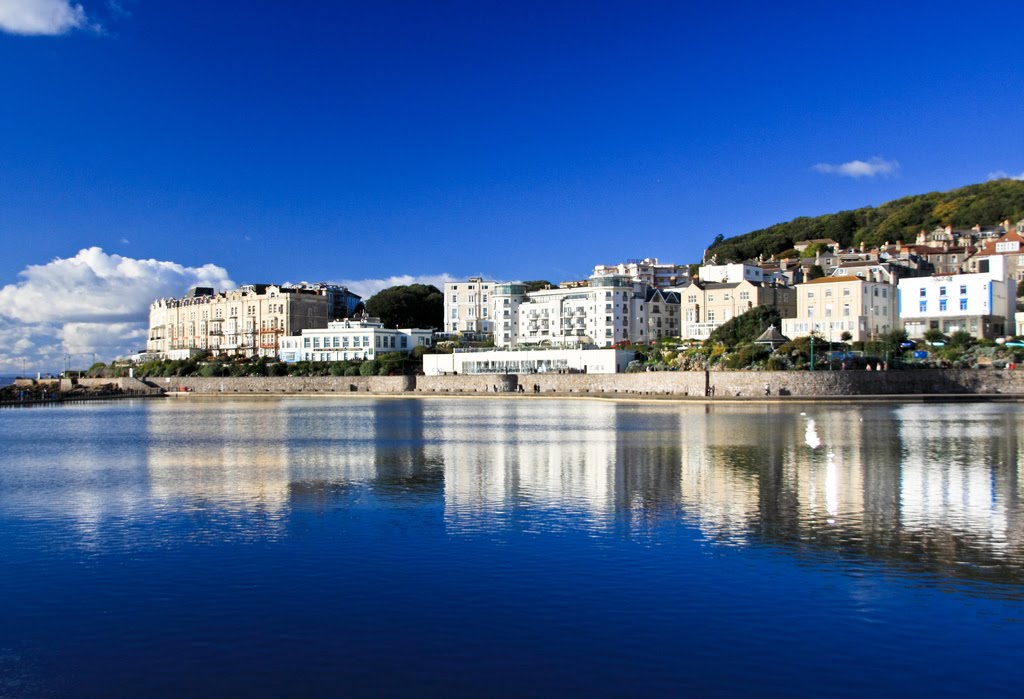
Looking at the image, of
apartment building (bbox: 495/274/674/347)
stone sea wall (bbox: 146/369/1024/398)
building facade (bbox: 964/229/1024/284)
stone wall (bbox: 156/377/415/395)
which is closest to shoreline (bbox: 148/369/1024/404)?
stone sea wall (bbox: 146/369/1024/398)

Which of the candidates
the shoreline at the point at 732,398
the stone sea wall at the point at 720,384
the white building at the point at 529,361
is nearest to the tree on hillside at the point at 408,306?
the white building at the point at 529,361

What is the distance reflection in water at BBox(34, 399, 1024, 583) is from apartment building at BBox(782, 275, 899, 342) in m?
27.0

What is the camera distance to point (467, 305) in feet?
368

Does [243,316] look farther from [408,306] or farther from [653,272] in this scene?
[653,272]

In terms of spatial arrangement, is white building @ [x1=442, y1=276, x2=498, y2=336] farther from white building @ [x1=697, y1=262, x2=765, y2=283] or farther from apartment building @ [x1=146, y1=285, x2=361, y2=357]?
white building @ [x1=697, y1=262, x2=765, y2=283]

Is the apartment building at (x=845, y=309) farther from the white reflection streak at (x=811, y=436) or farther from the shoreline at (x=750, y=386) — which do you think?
the white reflection streak at (x=811, y=436)

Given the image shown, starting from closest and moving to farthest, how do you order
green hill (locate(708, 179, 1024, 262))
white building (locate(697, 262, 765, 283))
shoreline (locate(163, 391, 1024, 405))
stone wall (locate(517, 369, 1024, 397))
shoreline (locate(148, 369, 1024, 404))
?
shoreline (locate(163, 391, 1024, 405)), shoreline (locate(148, 369, 1024, 404)), stone wall (locate(517, 369, 1024, 397)), white building (locate(697, 262, 765, 283)), green hill (locate(708, 179, 1024, 262))

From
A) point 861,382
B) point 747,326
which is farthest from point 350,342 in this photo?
point 861,382

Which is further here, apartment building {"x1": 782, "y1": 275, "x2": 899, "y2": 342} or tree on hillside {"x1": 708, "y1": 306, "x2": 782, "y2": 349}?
tree on hillside {"x1": 708, "y1": 306, "x2": 782, "y2": 349}

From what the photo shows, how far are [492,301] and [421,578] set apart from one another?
304ft

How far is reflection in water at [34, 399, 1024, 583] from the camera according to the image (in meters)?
15.5

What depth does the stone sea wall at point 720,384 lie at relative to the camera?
183 ft

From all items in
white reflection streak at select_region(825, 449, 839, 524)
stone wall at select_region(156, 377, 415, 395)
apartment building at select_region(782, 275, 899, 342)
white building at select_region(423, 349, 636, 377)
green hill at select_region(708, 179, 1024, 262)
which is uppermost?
green hill at select_region(708, 179, 1024, 262)

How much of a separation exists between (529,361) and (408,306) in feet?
127
